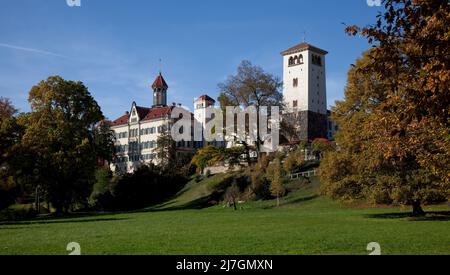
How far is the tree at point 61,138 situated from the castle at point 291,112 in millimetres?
35481

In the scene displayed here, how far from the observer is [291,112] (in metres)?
93.1

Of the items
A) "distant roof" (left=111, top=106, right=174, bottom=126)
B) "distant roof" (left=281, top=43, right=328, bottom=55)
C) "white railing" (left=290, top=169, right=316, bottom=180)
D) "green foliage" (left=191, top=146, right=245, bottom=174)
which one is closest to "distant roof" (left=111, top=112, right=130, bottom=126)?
"distant roof" (left=111, top=106, right=174, bottom=126)

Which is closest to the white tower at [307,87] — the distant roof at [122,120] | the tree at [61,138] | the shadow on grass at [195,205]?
the shadow on grass at [195,205]

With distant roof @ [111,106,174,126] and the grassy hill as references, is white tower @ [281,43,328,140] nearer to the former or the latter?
distant roof @ [111,106,174,126]

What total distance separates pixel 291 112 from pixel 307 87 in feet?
16.9

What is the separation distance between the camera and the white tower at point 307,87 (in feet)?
301

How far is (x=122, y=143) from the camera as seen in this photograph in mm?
111125

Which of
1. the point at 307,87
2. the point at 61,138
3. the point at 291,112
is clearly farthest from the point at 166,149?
the point at 61,138

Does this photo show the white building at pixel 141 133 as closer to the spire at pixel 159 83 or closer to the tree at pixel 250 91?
the spire at pixel 159 83

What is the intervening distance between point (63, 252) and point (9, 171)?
2730 cm

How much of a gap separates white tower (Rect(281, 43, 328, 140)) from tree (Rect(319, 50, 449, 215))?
5883 cm

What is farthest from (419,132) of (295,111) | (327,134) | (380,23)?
(327,134)

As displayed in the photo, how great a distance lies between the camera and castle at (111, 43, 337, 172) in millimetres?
92000
